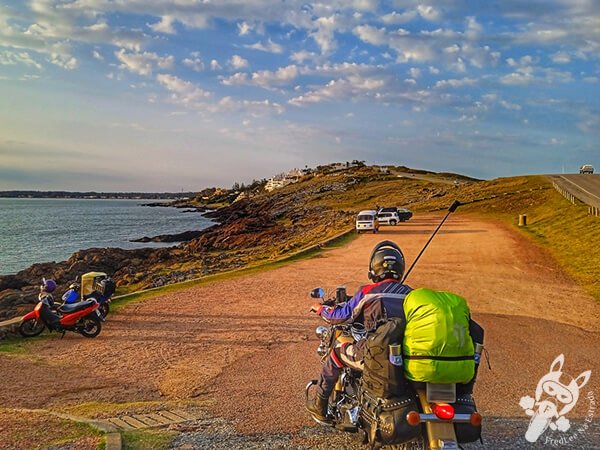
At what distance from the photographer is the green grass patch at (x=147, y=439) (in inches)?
215

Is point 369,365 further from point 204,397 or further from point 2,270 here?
point 2,270

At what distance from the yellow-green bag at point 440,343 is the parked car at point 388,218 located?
34.9 m

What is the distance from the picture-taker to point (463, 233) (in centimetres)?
3184

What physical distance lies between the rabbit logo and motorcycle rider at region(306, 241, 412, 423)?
7.67 ft

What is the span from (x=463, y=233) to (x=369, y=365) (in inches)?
1140

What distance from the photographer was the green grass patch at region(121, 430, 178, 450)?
5.47 m

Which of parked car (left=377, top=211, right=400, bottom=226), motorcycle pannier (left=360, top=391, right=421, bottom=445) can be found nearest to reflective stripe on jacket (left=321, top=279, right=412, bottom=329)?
motorcycle pannier (left=360, top=391, right=421, bottom=445)

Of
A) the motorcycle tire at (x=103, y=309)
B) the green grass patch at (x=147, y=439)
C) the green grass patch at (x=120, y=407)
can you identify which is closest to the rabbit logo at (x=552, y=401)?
the green grass patch at (x=147, y=439)

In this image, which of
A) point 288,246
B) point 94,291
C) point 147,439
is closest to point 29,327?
point 94,291

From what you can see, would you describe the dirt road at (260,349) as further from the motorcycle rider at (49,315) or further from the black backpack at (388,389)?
the black backpack at (388,389)

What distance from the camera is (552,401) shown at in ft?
24.4

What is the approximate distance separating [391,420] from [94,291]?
9.31 meters

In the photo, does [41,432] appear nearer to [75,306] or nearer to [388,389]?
[388,389]

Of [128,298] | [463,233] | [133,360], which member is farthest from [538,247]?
[133,360]
